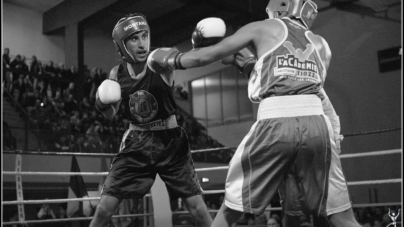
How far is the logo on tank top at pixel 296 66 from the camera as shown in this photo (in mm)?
1723

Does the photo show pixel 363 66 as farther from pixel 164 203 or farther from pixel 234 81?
pixel 164 203

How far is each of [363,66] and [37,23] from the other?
8354mm

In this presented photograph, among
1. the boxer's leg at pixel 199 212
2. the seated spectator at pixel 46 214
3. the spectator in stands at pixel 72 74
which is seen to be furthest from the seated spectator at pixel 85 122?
the boxer's leg at pixel 199 212

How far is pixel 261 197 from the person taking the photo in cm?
166

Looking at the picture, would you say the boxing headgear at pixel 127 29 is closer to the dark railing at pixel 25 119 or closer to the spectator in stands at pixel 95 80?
the dark railing at pixel 25 119

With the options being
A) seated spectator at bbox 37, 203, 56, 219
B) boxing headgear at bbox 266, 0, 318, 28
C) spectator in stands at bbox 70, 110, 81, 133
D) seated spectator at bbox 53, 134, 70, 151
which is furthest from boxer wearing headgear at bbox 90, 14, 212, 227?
spectator in stands at bbox 70, 110, 81, 133

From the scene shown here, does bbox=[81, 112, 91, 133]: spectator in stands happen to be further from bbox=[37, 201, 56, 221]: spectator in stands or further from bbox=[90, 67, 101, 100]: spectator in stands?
bbox=[37, 201, 56, 221]: spectator in stands

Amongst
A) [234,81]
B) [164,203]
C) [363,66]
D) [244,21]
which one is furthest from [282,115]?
[234,81]

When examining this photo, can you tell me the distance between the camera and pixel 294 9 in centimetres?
186

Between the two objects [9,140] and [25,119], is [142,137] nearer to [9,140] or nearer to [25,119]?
[9,140]

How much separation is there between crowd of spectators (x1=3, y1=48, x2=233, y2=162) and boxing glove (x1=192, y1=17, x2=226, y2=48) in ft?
19.4

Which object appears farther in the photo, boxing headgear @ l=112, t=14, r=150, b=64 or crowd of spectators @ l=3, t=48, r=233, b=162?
crowd of spectators @ l=3, t=48, r=233, b=162

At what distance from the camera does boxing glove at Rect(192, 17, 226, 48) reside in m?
1.80

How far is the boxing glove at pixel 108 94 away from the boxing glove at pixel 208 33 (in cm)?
70
